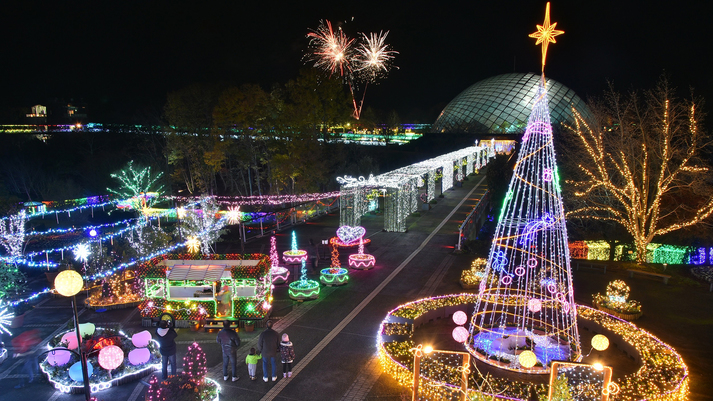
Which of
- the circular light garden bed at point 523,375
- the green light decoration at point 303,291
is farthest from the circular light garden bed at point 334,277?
the circular light garden bed at point 523,375

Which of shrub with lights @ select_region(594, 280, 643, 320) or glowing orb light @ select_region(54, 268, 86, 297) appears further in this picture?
shrub with lights @ select_region(594, 280, 643, 320)

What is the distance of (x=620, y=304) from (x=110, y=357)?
12.5 meters

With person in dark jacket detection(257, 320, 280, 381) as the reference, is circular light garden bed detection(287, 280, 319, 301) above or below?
below

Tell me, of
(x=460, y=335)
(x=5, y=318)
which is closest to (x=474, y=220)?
(x=460, y=335)

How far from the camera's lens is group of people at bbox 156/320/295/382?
27.2 feet

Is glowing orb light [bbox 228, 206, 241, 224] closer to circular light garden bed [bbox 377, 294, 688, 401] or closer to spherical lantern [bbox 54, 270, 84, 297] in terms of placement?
circular light garden bed [bbox 377, 294, 688, 401]

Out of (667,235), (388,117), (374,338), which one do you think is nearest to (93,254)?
(374,338)

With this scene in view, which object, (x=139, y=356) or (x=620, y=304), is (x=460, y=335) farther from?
(x=139, y=356)

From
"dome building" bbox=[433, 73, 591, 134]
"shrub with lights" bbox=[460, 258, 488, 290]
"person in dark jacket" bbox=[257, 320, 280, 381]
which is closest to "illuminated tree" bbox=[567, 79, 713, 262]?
"shrub with lights" bbox=[460, 258, 488, 290]

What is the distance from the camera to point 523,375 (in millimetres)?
8766

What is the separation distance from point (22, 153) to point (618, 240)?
46024 mm

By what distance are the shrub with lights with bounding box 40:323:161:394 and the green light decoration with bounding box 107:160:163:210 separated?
20.6m

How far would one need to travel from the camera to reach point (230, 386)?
8.41 m

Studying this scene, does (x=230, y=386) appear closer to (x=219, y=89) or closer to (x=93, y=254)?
(x=93, y=254)
